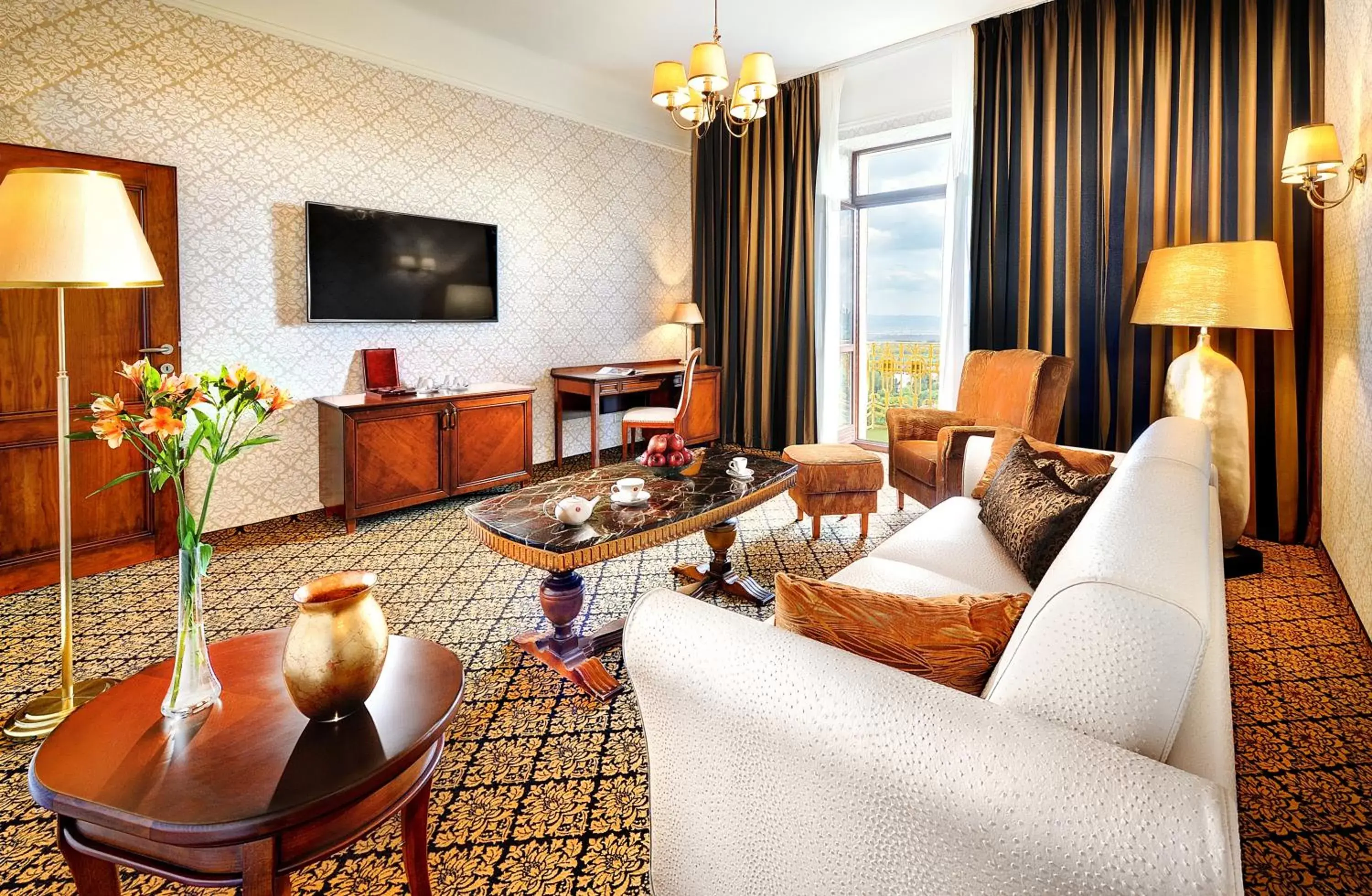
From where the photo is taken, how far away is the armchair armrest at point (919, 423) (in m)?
3.91

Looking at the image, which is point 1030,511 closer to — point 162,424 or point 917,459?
point 917,459

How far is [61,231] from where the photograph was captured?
1.71 meters

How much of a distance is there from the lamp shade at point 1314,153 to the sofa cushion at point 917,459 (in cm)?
177

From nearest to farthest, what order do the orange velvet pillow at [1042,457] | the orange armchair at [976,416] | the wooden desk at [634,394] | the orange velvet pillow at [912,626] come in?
the orange velvet pillow at [912,626]
the orange velvet pillow at [1042,457]
the orange armchair at [976,416]
the wooden desk at [634,394]

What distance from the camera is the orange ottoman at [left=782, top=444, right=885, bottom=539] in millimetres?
3467

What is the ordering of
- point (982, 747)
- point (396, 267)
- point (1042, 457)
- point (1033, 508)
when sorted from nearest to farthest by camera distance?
1. point (982, 747)
2. point (1033, 508)
3. point (1042, 457)
4. point (396, 267)

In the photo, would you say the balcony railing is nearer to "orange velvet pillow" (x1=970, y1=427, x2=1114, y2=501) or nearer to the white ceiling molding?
the white ceiling molding

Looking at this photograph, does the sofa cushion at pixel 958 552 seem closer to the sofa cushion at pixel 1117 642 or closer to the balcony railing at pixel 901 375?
the sofa cushion at pixel 1117 642

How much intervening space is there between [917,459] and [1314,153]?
6.40 feet

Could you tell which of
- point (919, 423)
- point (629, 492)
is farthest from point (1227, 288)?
point (629, 492)

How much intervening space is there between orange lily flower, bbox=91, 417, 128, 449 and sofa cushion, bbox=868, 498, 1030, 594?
1789mm

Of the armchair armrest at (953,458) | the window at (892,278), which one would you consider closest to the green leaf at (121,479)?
the armchair armrest at (953,458)

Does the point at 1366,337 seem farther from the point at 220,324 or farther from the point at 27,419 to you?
the point at 27,419

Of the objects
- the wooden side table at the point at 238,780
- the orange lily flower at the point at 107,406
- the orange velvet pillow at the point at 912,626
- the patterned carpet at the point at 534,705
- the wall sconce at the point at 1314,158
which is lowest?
the patterned carpet at the point at 534,705
